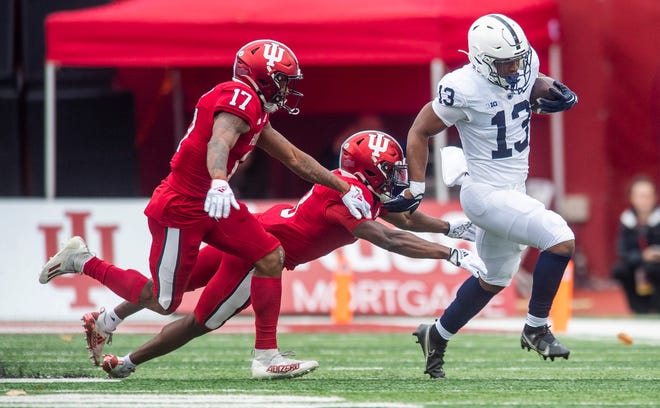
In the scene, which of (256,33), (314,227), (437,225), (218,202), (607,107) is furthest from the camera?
(607,107)

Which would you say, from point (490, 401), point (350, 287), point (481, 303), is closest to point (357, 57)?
point (350, 287)

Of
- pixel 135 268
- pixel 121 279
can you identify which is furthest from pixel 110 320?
pixel 135 268

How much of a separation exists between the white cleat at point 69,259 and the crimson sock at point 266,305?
3.23 ft

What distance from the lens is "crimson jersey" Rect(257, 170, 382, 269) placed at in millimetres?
6891

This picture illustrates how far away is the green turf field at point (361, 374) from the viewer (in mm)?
5695

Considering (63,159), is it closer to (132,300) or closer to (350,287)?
(350,287)

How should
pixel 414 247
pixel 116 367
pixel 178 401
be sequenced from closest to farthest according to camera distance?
pixel 178 401 < pixel 116 367 < pixel 414 247

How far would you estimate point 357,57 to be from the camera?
12.0 metres

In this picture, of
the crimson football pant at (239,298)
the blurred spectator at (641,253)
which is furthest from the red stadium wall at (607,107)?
the crimson football pant at (239,298)

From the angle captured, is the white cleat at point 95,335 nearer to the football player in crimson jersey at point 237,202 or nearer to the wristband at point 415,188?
the football player in crimson jersey at point 237,202

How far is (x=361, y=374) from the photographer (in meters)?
7.02

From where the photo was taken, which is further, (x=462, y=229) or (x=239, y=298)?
(x=462, y=229)

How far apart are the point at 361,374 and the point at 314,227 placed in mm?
771

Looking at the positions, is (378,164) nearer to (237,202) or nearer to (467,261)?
(467,261)
